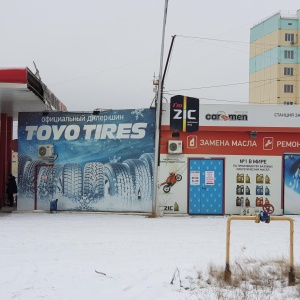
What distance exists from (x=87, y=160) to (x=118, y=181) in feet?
4.94

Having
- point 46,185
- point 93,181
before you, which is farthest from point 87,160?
point 46,185

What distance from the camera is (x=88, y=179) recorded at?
22.1 metres

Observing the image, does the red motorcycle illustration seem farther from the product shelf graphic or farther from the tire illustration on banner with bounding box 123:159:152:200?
the product shelf graphic

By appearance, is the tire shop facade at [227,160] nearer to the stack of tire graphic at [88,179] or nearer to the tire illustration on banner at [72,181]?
the stack of tire graphic at [88,179]

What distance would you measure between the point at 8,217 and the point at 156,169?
568cm

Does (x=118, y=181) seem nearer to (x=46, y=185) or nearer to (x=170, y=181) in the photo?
(x=170, y=181)

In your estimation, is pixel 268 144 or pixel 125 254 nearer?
pixel 125 254

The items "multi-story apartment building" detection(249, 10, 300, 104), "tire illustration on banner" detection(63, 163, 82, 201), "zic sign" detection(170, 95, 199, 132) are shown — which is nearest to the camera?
"zic sign" detection(170, 95, 199, 132)

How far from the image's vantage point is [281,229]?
17.3 meters

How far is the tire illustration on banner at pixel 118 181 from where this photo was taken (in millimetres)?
21812

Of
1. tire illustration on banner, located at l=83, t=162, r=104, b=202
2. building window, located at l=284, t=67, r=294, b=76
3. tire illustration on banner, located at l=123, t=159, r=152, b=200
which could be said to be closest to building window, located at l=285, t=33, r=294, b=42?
building window, located at l=284, t=67, r=294, b=76

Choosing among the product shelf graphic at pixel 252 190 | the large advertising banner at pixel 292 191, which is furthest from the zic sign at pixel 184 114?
the large advertising banner at pixel 292 191

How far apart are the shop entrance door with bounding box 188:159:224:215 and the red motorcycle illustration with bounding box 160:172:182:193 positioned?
510 millimetres

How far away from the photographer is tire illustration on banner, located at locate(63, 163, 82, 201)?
22094 mm
